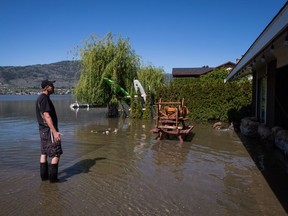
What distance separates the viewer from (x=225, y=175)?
668cm

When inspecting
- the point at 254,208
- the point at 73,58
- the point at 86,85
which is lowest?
→ the point at 254,208

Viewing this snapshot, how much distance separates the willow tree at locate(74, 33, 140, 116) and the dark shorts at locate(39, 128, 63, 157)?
1427 cm

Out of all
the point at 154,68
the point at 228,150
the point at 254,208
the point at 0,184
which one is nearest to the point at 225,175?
the point at 254,208

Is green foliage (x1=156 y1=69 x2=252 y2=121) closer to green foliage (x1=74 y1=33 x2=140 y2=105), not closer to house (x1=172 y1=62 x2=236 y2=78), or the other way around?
green foliage (x1=74 y1=33 x2=140 y2=105)

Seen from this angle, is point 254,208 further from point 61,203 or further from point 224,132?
point 224,132

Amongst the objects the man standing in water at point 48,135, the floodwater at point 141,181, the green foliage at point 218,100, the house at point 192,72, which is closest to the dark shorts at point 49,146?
the man standing in water at point 48,135

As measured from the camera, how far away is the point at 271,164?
→ 7.65 meters

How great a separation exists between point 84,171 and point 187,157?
3142 mm

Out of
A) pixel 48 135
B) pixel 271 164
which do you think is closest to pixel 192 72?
pixel 271 164

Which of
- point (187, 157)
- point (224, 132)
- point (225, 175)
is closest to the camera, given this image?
point (225, 175)

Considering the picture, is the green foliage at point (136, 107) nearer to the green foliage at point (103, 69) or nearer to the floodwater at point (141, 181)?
the green foliage at point (103, 69)

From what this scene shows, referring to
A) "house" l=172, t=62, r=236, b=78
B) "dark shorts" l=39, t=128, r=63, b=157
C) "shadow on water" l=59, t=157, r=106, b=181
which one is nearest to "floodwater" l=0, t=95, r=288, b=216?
"shadow on water" l=59, t=157, r=106, b=181

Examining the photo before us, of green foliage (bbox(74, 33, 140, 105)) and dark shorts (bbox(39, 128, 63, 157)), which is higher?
green foliage (bbox(74, 33, 140, 105))

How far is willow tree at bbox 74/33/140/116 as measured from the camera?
20250mm
